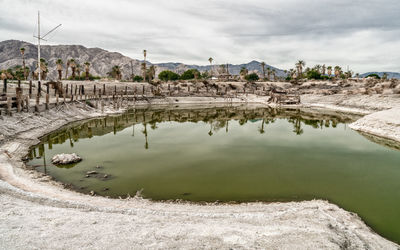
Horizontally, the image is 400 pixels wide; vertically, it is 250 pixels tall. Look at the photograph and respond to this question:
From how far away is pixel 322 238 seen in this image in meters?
7.76

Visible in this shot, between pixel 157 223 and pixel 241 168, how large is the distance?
10115mm

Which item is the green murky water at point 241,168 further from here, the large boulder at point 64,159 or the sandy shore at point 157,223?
the sandy shore at point 157,223

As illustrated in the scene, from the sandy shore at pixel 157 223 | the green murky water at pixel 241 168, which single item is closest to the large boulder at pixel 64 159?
the green murky water at pixel 241 168

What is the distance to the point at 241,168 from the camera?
1803 cm

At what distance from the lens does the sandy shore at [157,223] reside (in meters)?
7.44

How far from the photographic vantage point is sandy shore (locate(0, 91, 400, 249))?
7438 mm

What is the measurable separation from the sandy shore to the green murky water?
1524mm

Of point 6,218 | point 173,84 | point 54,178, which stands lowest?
point 54,178

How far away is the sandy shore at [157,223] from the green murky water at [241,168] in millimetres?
1524

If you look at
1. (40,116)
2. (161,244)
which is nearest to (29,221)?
(161,244)

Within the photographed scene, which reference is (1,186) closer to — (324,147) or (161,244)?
(161,244)

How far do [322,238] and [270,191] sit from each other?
20.5ft

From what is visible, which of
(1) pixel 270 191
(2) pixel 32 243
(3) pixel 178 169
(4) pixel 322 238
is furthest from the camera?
(3) pixel 178 169

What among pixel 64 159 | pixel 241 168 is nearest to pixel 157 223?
pixel 241 168
